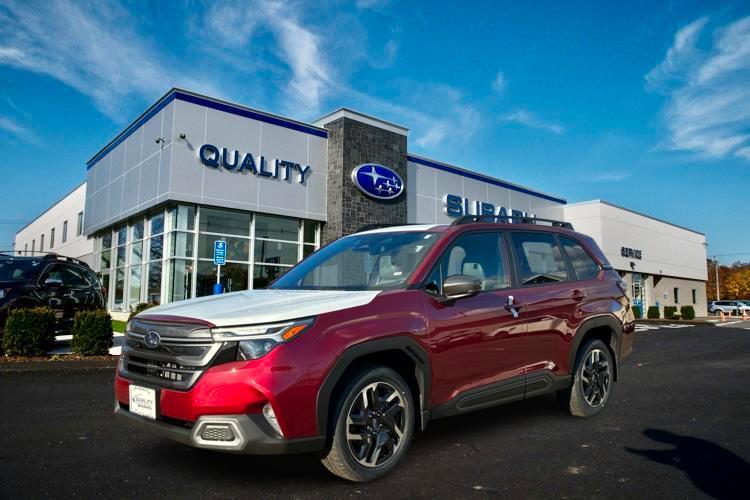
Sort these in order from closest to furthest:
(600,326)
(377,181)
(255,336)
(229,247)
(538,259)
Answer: (255,336) → (538,259) → (600,326) → (229,247) → (377,181)

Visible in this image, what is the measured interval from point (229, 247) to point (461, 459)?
16306 mm

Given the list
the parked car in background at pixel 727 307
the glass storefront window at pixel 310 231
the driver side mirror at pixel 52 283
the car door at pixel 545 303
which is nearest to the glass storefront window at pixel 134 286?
the glass storefront window at pixel 310 231

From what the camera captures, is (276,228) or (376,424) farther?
(276,228)

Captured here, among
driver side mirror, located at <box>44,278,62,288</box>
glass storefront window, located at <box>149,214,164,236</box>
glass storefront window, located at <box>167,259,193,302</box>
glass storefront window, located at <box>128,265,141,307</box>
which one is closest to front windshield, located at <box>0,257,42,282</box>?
driver side mirror, located at <box>44,278,62,288</box>

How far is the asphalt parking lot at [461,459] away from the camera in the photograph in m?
3.34

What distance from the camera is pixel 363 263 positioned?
4348 mm

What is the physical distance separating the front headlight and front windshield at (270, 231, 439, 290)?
90 centimetres

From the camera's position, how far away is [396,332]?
3537mm

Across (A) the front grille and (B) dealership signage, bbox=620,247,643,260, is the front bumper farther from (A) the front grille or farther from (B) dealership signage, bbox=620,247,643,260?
(B) dealership signage, bbox=620,247,643,260

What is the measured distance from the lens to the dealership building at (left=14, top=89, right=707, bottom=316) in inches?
709

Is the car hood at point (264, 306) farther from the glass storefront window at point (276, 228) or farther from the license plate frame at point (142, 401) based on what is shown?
the glass storefront window at point (276, 228)

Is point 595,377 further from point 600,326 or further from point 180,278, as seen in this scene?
point 180,278

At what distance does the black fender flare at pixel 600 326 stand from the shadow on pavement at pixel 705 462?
0.88 metres

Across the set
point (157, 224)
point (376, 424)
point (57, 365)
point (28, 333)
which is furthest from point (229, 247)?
point (376, 424)
